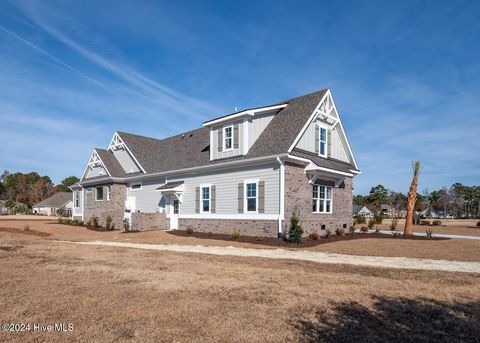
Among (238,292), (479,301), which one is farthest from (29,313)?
(479,301)

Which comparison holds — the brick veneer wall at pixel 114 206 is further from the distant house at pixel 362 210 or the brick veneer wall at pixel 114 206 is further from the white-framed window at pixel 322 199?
the distant house at pixel 362 210

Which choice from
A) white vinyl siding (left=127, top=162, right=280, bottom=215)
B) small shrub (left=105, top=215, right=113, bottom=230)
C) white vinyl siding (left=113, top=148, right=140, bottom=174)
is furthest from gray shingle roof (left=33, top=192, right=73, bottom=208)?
white vinyl siding (left=127, top=162, right=280, bottom=215)

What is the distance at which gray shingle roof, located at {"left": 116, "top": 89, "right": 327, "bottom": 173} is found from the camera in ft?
63.9

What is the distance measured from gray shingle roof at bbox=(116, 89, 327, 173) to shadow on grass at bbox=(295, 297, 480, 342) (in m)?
12.5

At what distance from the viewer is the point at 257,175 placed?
63.5ft

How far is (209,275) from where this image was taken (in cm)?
824

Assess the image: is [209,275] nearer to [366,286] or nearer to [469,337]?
[366,286]

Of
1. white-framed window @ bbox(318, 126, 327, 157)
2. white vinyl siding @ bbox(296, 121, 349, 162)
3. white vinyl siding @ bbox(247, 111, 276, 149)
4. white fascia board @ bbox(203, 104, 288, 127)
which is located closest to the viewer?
white vinyl siding @ bbox(296, 121, 349, 162)

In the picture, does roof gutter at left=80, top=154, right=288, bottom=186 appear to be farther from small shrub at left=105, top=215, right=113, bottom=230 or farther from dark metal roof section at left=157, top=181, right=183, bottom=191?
small shrub at left=105, top=215, right=113, bottom=230

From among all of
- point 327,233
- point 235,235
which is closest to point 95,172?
point 235,235

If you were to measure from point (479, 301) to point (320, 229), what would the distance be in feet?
46.4

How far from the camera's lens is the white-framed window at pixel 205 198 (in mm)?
22078

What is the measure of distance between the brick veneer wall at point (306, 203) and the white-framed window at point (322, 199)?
1.13 feet

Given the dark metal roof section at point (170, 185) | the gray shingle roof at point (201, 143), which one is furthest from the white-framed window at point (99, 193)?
the dark metal roof section at point (170, 185)
